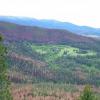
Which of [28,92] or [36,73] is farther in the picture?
[36,73]

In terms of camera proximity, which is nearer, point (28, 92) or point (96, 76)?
point (28, 92)

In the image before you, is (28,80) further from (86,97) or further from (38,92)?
(86,97)

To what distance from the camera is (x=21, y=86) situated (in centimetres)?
15875

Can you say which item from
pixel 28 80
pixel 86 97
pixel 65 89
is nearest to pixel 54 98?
pixel 65 89

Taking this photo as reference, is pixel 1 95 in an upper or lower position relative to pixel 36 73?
upper

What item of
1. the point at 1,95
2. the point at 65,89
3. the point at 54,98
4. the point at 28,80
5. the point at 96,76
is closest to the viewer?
the point at 1,95

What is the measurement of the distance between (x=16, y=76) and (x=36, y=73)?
62.6 feet

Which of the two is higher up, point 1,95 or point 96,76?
point 1,95

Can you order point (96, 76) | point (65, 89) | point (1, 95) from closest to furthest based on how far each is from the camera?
point (1, 95), point (65, 89), point (96, 76)

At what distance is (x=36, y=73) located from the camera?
19588 centimetres

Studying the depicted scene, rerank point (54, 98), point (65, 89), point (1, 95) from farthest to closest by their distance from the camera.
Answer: point (65, 89) < point (54, 98) < point (1, 95)

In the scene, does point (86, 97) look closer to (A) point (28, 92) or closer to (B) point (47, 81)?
(A) point (28, 92)

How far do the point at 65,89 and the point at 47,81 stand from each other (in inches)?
1112

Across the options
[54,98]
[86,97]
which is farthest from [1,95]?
[54,98]
